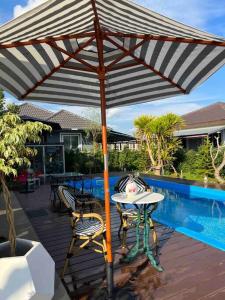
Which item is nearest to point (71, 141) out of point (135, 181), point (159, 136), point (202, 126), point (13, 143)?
point (159, 136)

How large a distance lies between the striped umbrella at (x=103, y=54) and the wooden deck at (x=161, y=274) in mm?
493

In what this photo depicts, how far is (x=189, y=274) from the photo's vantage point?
364 centimetres

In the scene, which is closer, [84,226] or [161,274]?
[161,274]

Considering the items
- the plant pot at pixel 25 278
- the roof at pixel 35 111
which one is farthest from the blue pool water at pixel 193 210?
the roof at pixel 35 111

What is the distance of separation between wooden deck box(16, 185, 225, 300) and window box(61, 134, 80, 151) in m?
14.9

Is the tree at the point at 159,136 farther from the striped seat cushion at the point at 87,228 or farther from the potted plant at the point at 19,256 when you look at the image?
the potted plant at the point at 19,256

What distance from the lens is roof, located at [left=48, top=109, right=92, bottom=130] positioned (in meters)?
22.1

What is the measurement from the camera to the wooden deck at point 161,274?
10.6ft

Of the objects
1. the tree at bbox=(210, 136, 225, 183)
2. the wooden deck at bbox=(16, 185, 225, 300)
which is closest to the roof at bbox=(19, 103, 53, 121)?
A: the tree at bbox=(210, 136, 225, 183)

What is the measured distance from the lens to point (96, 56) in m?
4.27

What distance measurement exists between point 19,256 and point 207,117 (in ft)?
74.7

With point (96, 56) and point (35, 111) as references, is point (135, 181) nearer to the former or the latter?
point (96, 56)

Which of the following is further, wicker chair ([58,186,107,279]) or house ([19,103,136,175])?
house ([19,103,136,175])

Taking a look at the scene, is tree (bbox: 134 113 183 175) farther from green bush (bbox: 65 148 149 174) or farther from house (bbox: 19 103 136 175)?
house (bbox: 19 103 136 175)
